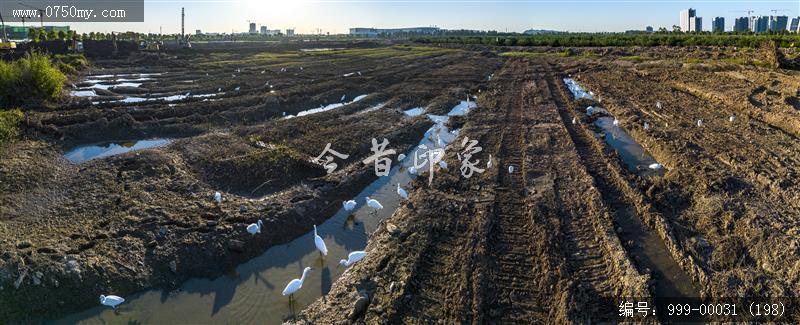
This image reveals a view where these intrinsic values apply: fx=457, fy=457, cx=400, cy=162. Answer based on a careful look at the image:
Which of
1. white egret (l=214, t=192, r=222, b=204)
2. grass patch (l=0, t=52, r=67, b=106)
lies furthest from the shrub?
white egret (l=214, t=192, r=222, b=204)

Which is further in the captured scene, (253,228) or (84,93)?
(84,93)

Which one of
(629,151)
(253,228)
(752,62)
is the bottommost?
(253,228)

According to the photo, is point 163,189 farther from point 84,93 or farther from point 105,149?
point 84,93

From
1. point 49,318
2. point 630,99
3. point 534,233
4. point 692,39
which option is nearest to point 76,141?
point 49,318

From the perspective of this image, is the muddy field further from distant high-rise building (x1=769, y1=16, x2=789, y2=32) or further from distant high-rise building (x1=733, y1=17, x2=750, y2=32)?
distant high-rise building (x1=733, y1=17, x2=750, y2=32)

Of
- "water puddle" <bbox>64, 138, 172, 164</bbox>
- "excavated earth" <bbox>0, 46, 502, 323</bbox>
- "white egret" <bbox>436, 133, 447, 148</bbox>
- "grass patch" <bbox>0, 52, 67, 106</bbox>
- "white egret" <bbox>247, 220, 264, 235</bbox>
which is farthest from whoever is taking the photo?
"grass patch" <bbox>0, 52, 67, 106</bbox>

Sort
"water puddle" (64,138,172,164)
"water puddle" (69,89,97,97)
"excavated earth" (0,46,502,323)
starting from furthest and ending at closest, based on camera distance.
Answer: "water puddle" (69,89,97,97) → "water puddle" (64,138,172,164) → "excavated earth" (0,46,502,323)

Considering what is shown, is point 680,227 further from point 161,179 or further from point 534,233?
point 161,179

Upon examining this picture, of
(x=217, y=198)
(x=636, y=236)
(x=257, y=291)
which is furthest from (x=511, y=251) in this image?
(x=217, y=198)
